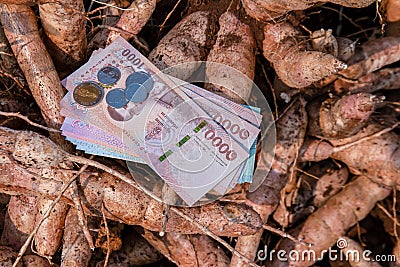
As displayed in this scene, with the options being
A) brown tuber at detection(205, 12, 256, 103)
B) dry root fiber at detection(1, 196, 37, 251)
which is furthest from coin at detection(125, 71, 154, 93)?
dry root fiber at detection(1, 196, 37, 251)

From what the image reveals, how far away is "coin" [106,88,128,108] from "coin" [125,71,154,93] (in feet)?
0.14

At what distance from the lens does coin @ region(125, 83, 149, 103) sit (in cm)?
167

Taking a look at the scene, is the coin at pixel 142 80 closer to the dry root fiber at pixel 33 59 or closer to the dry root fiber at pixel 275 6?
the dry root fiber at pixel 33 59

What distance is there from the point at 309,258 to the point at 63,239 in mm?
1029

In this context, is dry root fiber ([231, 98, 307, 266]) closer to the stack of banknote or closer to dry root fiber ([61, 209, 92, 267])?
the stack of banknote

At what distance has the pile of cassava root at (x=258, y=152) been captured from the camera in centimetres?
162

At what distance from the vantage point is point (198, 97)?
172 centimetres

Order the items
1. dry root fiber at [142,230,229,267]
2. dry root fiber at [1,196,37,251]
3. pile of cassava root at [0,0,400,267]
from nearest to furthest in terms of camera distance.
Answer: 1. pile of cassava root at [0,0,400,267]
2. dry root fiber at [1,196,37,251]
3. dry root fiber at [142,230,229,267]

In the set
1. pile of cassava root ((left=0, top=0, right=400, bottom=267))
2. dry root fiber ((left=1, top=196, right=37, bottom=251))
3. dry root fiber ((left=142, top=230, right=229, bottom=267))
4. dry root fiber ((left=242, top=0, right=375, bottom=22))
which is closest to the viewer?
dry root fiber ((left=242, top=0, right=375, bottom=22))

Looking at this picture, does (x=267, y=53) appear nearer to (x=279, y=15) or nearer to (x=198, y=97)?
(x=279, y=15)

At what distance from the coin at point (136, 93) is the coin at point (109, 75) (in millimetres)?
61

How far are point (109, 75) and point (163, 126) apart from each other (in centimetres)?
28

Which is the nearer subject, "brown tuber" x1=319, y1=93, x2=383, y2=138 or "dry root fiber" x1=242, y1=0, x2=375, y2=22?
"dry root fiber" x1=242, y1=0, x2=375, y2=22

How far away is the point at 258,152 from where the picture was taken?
1.93 meters
